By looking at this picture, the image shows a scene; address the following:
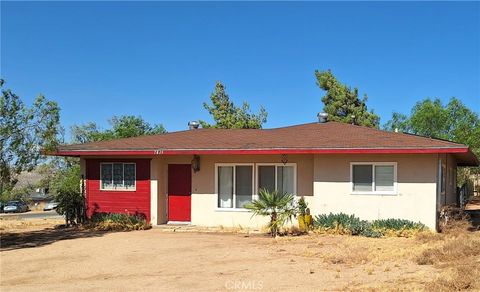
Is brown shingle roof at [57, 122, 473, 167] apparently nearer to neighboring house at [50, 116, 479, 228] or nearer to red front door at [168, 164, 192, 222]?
neighboring house at [50, 116, 479, 228]

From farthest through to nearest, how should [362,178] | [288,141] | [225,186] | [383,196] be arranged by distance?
[225,186]
[288,141]
[362,178]
[383,196]

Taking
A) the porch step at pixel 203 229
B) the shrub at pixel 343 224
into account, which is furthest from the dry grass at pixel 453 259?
the porch step at pixel 203 229

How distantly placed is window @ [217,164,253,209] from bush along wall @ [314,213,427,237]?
264cm

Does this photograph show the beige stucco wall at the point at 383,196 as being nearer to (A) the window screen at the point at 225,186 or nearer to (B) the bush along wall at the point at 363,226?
(B) the bush along wall at the point at 363,226

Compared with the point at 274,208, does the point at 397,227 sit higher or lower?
lower

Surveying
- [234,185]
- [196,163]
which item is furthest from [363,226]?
[196,163]

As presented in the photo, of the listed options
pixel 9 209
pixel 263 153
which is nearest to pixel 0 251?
pixel 263 153

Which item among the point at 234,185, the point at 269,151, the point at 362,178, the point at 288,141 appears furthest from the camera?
the point at 234,185

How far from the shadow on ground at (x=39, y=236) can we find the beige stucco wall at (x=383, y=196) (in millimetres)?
7287

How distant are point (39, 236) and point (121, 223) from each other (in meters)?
2.68

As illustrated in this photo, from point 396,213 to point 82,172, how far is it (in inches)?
441

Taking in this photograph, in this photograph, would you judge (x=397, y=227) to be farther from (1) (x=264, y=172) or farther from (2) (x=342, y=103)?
(2) (x=342, y=103)

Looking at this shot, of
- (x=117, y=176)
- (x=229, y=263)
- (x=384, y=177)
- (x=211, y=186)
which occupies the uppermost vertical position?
(x=384, y=177)

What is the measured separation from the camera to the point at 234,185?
55.7 feet
